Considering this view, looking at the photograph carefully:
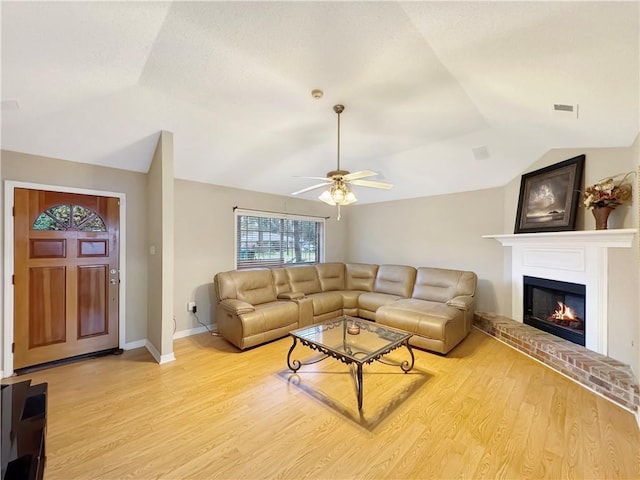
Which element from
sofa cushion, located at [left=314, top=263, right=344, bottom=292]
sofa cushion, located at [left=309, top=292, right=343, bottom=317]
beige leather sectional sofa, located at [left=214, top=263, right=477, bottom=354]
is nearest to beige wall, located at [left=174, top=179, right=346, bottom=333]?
beige leather sectional sofa, located at [left=214, top=263, right=477, bottom=354]

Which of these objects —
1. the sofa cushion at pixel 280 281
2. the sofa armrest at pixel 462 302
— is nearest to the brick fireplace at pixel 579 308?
the sofa armrest at pixel 462 302

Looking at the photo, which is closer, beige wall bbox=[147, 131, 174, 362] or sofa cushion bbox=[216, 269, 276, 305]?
beige wall bbox=[147, 131, 174, 362]

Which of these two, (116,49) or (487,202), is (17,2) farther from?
(487,202)

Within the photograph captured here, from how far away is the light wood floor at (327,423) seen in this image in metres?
1.63

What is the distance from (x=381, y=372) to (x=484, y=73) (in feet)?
9.27

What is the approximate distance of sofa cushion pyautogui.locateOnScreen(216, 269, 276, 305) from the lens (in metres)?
3.80

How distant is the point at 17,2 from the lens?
1507 mm

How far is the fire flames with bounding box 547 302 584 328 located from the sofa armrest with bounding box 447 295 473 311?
2.96 feet

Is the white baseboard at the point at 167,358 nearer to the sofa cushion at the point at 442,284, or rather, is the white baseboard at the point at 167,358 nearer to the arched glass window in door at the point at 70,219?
the arched glass window in door at the point at 70,219

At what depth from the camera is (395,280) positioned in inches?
187

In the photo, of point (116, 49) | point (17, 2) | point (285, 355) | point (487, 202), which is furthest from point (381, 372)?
point (17, 2)

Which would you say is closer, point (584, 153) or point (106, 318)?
point (584, 153)

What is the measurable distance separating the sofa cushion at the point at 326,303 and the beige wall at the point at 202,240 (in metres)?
1.51

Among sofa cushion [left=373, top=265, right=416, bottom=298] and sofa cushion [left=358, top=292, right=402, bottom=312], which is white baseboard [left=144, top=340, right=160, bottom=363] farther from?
sofa cushion [left=373, top=265, right=416, bottom=298]
